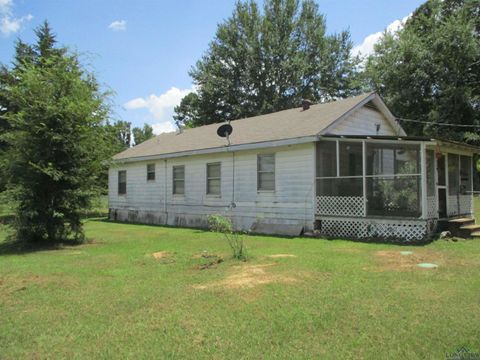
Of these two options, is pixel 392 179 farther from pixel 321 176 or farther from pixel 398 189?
pixel 321 176

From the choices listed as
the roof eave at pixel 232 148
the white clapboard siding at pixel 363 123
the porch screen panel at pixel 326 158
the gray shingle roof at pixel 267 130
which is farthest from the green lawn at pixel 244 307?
the white clapboard siding at pixel 363 123

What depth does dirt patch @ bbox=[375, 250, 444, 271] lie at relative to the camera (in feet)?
24.6

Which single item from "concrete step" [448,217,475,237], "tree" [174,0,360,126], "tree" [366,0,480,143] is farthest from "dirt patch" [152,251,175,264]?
"tree" [174,0,360,126]

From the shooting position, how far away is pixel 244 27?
128ft

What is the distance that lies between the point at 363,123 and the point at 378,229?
5.52 metres

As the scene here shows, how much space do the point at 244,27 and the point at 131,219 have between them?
81.2 feet

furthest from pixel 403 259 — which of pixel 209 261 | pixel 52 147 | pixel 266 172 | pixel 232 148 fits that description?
pixel 52 147

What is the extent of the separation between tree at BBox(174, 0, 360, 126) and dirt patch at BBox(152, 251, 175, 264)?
28.2 m

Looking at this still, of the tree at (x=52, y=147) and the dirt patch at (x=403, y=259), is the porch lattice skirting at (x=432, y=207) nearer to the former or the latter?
the dirt patch at (x=403, y=259)

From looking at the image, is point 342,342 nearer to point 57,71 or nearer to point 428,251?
point 428,251

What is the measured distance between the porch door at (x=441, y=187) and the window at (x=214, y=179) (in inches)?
310

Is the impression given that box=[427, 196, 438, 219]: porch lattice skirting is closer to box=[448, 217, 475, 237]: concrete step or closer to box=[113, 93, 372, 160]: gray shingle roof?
box=[448, 217, 475, 237]: concrete step

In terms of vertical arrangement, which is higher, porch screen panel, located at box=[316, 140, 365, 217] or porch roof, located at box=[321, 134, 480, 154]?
porch roof, located at box=[321, 134, 480, 154]

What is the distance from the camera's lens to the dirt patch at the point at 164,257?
860cm
